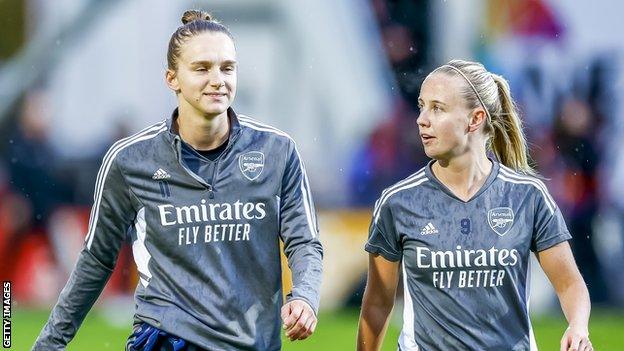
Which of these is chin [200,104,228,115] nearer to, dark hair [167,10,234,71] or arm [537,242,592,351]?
dark hair [167,10,234,71]

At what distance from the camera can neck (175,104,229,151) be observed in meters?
4.84

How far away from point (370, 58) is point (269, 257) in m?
6.88

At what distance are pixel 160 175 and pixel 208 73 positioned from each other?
1.31ft

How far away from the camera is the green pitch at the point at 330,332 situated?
31.3 feet

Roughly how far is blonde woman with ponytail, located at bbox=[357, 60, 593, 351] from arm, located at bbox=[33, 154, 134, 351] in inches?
35.8

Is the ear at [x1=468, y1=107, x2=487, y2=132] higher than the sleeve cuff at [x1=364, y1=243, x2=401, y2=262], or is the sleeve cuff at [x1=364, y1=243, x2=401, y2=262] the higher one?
the ear at [x1=468, y1=107, x2=487, y2=132]

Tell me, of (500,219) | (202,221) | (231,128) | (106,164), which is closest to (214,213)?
(202,221)

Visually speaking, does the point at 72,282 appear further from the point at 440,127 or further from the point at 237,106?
the point at 237,106

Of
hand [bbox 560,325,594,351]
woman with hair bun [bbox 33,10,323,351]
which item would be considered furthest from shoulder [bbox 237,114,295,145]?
hand [bbox 560,325,594,351]

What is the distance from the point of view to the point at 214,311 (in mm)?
4695

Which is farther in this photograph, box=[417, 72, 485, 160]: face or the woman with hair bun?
box=[417, 72, 485, 160]: face

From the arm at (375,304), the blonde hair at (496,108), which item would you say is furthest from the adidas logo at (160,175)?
the blonde hair at (496,108)

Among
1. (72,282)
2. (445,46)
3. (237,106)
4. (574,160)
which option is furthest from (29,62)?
(72,282)

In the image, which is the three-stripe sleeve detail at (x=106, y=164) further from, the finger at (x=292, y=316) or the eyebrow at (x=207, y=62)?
the finger at (x=292, y=316)
